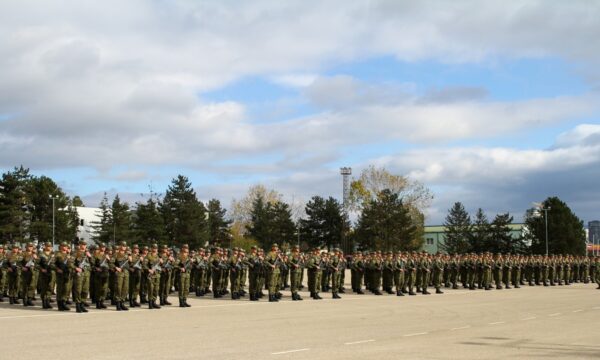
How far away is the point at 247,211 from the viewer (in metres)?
98.8

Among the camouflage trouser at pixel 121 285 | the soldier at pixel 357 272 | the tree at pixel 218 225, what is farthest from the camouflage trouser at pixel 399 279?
the tree at pixel 218 225

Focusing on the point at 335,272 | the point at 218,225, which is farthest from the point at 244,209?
the point at 335,272

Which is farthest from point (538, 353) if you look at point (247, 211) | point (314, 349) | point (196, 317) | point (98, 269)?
point (247, 211)

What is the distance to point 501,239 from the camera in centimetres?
7094

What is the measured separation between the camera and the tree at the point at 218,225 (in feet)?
275

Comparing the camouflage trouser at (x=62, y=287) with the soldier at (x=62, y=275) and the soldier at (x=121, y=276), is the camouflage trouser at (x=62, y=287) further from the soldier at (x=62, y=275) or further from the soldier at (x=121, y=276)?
the soldier at (x=121, y=276)

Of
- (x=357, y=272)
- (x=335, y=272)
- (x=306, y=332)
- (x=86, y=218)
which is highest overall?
(x=86, y=218)

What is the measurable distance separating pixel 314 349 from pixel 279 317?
6.41 meters

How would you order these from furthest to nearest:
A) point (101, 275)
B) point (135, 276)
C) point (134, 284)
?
1. point (134, 284)
2. point (135, 276)
3. point (101, 275)

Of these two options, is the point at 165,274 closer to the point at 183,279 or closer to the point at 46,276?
the point at 183,279

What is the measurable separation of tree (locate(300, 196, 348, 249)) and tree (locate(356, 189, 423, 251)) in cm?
678

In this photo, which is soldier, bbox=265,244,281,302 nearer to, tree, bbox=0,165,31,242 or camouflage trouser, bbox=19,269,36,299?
camouflage trouser, bbox=19,269,36,299

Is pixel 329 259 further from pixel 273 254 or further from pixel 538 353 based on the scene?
pixel 538 353

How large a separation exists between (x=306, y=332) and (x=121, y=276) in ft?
25.6
